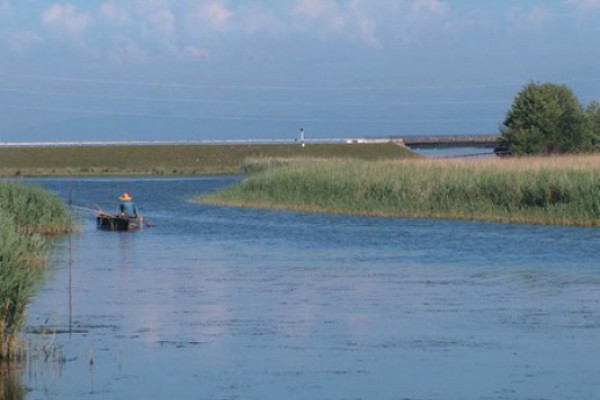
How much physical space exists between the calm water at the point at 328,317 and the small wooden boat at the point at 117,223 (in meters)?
2.60

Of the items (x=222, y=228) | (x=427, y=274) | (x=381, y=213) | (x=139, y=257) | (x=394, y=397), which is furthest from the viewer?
(x=381, y=213)

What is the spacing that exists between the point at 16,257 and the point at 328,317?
5.14 m

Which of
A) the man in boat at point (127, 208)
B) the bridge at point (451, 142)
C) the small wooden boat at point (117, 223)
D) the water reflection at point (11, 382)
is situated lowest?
the water reflection at point (11, 382)

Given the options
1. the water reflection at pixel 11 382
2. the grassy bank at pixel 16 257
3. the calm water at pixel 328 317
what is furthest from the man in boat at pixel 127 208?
the water reflection at pixel 11 382

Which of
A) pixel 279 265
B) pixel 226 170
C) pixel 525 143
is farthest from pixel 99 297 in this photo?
pixel 226 170

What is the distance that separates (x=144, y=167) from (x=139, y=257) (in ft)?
231

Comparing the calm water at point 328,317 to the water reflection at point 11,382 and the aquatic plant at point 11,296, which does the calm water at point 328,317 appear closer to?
the water reflection at point 11,382

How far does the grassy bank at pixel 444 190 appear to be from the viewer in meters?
36.9

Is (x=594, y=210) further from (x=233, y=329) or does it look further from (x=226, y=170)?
(x=226, y=170)

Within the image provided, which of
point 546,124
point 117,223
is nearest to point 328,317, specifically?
point 117,223

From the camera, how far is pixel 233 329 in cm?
1756

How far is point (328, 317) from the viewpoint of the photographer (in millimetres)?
18656

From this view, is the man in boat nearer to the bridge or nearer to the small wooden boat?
the small wooden boat

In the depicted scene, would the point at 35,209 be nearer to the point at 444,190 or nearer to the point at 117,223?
the point at 117,223
